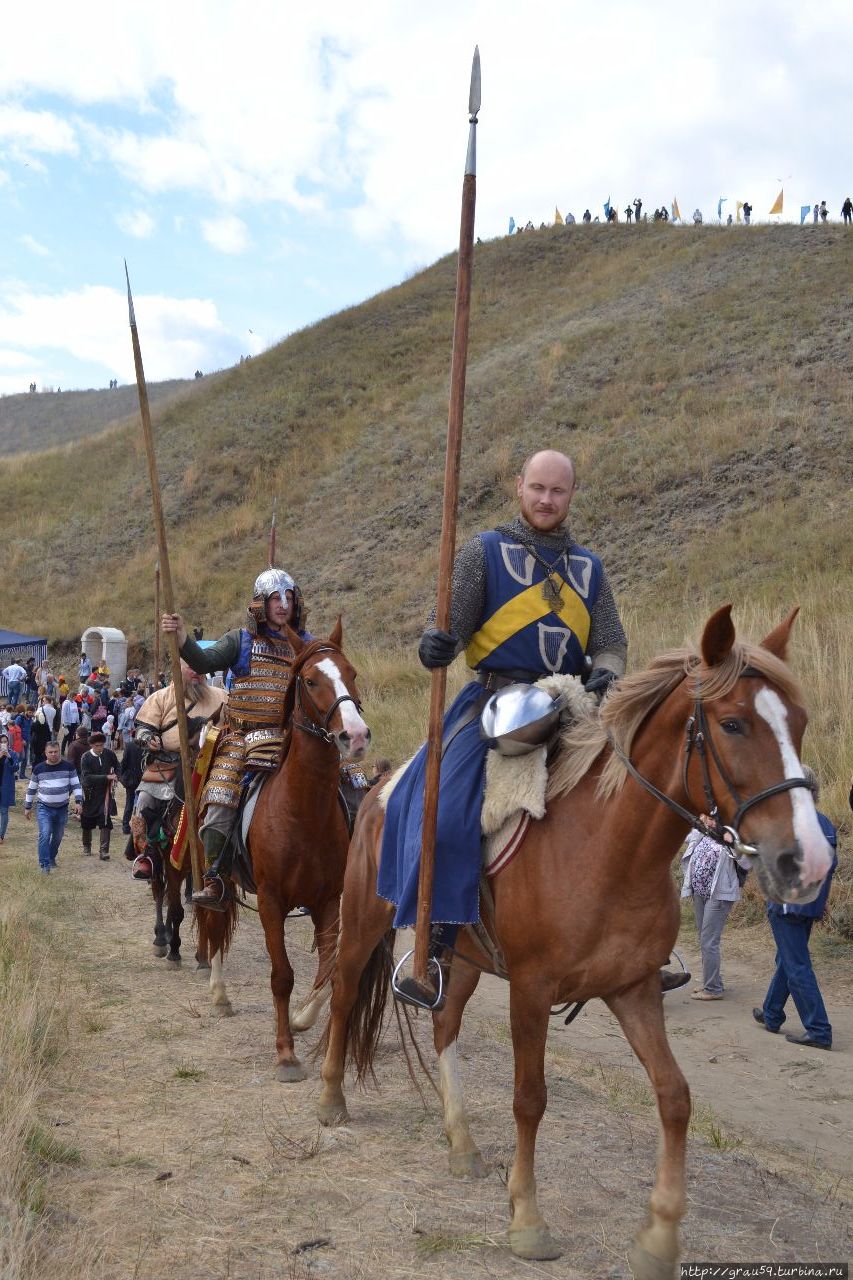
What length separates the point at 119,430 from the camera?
2325 inches

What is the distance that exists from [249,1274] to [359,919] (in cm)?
205

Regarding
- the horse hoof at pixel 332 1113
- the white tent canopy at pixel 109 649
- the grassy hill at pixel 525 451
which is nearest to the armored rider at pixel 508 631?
the horse hoof at pixel 332 1113

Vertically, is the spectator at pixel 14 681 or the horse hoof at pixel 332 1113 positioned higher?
the spectator at pixel 14 681

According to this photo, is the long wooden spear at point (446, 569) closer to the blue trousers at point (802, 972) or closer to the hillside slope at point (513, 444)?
the blue trousers at point (802, 972)

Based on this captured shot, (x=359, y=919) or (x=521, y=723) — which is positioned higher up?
(x=521, y=723)

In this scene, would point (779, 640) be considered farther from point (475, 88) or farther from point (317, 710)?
point (317, 710)

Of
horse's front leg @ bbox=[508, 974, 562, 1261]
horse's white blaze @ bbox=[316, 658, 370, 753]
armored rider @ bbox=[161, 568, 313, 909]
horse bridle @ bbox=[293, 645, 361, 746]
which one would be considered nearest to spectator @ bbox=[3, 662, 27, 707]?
armored rider @ bbox=[161, 568, 313, 909]

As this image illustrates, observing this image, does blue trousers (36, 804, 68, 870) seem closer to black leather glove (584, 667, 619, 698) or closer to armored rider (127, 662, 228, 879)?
armored rider (127, 662, 228, 879)

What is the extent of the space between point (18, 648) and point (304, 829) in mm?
28967

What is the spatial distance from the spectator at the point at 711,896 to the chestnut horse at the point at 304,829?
368cm

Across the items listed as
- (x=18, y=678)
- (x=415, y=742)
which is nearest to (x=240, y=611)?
(x=18, y=678)

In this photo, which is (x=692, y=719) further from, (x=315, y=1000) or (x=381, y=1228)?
(x=315, y=1000)

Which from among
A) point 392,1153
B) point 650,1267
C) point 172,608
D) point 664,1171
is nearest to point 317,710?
point 172,608

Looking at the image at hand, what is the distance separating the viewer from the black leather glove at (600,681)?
4.79m
